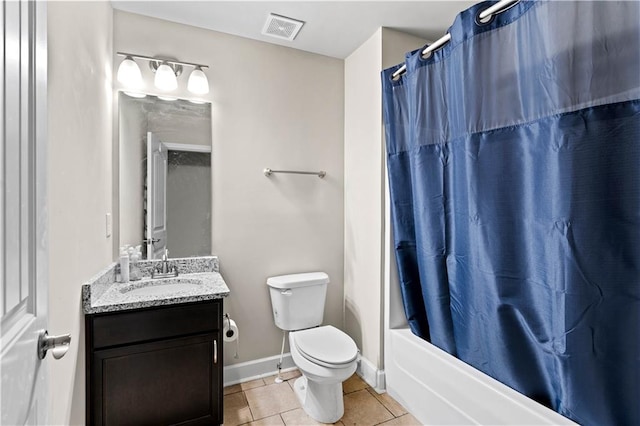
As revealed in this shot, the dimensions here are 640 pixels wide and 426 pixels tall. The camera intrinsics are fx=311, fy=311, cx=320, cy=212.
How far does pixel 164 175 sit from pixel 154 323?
95 cm

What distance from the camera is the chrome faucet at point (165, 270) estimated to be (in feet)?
6.45

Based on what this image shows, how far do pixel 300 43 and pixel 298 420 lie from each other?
248 centimetres

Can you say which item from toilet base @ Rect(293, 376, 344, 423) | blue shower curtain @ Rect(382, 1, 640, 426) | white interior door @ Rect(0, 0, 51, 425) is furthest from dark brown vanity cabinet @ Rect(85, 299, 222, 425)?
blue shower curtain @ Rect(382, 1, 640, 426)

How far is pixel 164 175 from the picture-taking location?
6.63 ft

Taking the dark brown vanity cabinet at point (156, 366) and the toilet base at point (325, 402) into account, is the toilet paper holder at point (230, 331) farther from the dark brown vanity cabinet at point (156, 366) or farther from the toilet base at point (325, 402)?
the toilet base at point (325, 402)

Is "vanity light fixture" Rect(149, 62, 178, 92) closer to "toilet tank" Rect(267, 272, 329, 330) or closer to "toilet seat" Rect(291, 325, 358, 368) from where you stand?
"toilet tank" Rect(267, 272, 329, 330)

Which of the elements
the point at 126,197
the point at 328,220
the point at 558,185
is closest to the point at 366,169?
the point at 328,220

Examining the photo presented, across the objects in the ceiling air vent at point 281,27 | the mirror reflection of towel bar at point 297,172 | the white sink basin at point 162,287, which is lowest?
the white sink basin at point 162,287

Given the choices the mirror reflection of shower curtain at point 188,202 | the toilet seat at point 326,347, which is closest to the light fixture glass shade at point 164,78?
the mirror reflection of shower curtain at point 188,202

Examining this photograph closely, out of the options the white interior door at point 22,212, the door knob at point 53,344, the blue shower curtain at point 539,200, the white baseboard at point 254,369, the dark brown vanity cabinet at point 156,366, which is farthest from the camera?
the white baseboard at point 254,369

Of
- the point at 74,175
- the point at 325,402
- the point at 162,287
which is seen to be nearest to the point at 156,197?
the point at 162,287

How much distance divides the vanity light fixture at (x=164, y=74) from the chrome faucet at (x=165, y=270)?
1.05m

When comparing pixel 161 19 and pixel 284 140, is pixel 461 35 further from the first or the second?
pixel 161 19

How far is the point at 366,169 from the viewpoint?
2.25 metres
